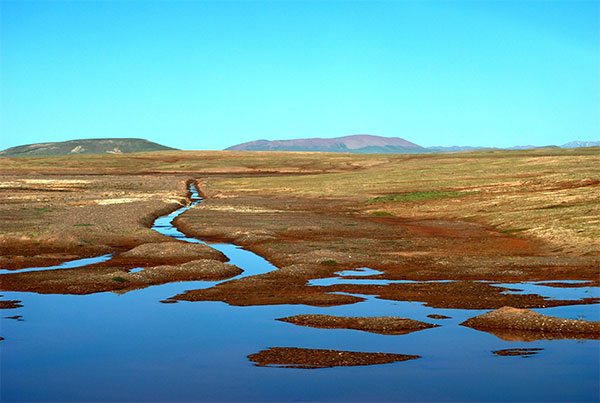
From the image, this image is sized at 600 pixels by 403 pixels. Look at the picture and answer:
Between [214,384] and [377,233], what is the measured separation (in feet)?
115

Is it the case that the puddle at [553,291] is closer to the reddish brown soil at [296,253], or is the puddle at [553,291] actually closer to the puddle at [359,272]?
the reddish brown soil at [296,253]

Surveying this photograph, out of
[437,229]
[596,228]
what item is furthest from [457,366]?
[437,229]

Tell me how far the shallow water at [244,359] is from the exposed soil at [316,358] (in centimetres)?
36

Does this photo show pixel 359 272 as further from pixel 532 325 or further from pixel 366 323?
pixel 532 325

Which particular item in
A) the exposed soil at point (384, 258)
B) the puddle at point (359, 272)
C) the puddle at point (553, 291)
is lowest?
the puddle at point (359, 272)

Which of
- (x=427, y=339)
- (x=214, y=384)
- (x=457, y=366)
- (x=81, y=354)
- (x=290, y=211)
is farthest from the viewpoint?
(x=290, y=211)

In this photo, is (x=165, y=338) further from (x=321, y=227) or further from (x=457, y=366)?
(x=321, y=227)

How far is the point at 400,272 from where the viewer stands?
3497 cm

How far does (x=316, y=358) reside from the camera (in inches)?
796

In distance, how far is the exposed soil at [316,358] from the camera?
19739 millimetres

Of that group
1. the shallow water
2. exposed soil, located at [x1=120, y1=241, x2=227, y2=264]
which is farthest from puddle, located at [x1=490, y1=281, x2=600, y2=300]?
exposed soil, located at [x1=120, y1=241, x2=227, y2=264]

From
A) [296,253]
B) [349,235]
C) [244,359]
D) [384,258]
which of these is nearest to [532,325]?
[244,359]

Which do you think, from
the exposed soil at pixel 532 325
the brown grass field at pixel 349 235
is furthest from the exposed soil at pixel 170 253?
the exposed soil at pixel 532 325

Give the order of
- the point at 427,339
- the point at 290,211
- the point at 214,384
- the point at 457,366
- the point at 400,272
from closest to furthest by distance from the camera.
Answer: the point at 214,384, the point at 457,366, the point at 427,339, the point at 400,272, the point at 290,211
